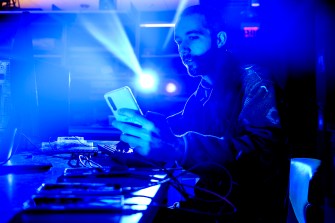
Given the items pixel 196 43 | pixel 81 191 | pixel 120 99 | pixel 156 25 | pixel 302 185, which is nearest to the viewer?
pixel 81 191

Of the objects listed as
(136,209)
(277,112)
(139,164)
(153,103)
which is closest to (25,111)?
(139,164)

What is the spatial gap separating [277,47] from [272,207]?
8.46 ft

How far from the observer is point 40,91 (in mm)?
1729

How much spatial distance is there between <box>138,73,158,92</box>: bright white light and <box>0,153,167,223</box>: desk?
2.28 meters

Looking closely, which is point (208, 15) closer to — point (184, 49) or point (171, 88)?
point (184, 49)

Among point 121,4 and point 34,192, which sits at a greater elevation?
point 121,4

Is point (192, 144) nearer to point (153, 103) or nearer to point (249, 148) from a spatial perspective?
point (249, 148)

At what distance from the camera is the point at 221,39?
1.68 metres

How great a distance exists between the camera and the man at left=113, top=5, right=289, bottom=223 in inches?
43.6

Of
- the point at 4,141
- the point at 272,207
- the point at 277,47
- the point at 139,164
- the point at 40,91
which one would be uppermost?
the point at 277,47

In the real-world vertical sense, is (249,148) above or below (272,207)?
above

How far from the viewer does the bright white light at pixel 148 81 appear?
3.80 meters

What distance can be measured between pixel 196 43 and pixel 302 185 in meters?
0.76

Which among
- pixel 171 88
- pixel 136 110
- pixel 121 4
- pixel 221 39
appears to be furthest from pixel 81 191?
pixel 121 4
